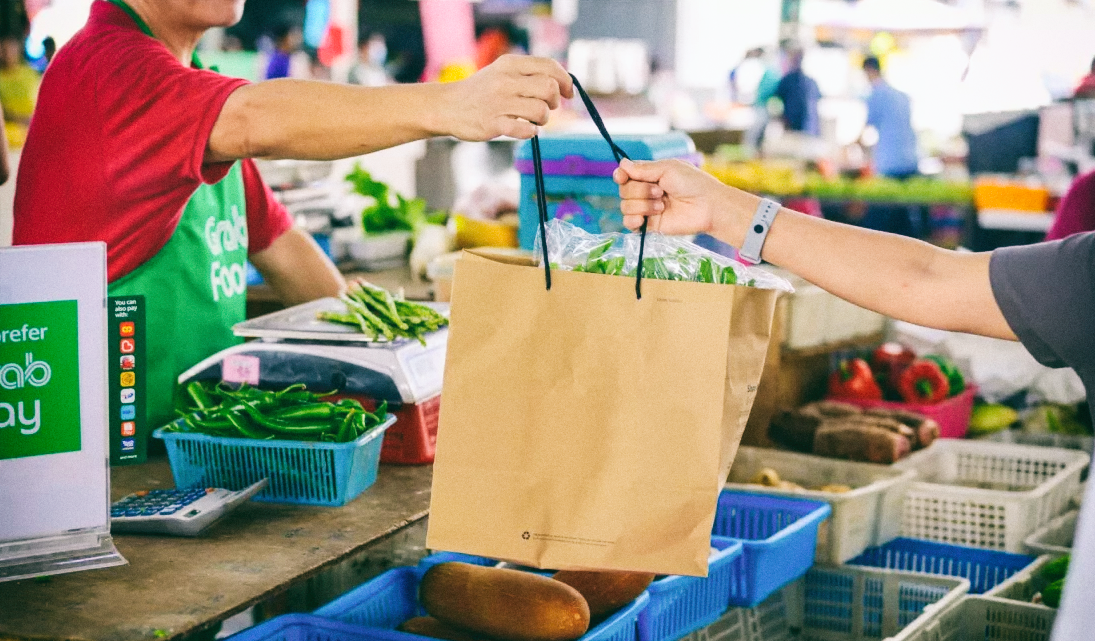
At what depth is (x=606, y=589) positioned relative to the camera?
94.9 inches

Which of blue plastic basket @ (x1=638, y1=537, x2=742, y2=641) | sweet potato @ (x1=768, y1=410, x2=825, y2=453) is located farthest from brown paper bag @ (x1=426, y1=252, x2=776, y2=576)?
sweet potato @ (x1=768, y1=410, x2=825, y2=453)

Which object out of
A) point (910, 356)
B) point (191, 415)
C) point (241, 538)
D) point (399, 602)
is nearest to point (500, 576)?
point (399, 602)

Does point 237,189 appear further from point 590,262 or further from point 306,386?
point 590,262

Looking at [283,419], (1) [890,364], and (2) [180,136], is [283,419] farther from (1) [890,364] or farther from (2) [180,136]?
(1) [890,364]

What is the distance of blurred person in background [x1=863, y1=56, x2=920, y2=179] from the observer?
11.2 m

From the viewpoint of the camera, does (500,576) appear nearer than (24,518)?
No

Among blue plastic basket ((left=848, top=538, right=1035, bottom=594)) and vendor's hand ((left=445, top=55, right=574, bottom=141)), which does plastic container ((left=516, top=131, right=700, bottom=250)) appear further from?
vendor's hand ((left=445, top=55, right=574, bottom=141))

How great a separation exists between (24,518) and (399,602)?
0.93 metres

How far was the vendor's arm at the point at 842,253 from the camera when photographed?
186cm

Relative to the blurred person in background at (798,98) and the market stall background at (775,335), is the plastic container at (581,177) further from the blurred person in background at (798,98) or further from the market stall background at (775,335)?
the blurred person in background at (798,98)

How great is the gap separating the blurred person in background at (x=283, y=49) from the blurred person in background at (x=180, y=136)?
28.4 feet

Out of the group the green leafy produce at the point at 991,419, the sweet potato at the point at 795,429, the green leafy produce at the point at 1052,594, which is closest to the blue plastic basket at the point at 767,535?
the green leafy produce at the point at 1052,594

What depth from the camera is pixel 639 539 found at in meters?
1.68

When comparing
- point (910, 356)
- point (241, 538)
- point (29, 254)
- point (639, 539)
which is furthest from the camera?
point (910, 356)
